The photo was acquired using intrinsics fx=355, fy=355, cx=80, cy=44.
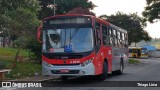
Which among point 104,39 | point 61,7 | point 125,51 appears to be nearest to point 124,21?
point 61,7

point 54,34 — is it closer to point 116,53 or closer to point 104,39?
point 104,39

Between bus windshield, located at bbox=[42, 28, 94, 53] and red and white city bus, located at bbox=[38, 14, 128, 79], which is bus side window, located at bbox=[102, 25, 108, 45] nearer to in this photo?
red and white city bus, located at bbox=[38, 14, 128, 79]

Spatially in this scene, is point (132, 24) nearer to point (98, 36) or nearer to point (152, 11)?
point (152, 11)

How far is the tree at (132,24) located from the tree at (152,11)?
16.2 ft

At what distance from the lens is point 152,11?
5991cm

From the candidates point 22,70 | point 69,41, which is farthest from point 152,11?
point 69,41

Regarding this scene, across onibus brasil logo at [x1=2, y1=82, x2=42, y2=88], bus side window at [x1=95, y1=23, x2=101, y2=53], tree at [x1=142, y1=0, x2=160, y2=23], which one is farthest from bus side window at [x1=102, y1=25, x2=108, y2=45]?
tree at [x1=142, y1=0, x2=160, y2=23]

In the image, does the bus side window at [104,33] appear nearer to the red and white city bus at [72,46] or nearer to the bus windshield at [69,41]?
the red and white city bus at [72,46]

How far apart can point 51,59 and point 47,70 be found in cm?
55

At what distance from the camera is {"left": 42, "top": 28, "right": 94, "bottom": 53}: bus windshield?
16.5 metres

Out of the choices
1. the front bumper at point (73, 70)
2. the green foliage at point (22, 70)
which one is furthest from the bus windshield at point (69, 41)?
the green foliage at point (22, 70)

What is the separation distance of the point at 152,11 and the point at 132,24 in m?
7.67

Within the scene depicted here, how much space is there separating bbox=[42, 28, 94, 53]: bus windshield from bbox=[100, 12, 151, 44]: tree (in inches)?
1925

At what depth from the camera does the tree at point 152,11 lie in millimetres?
59781
